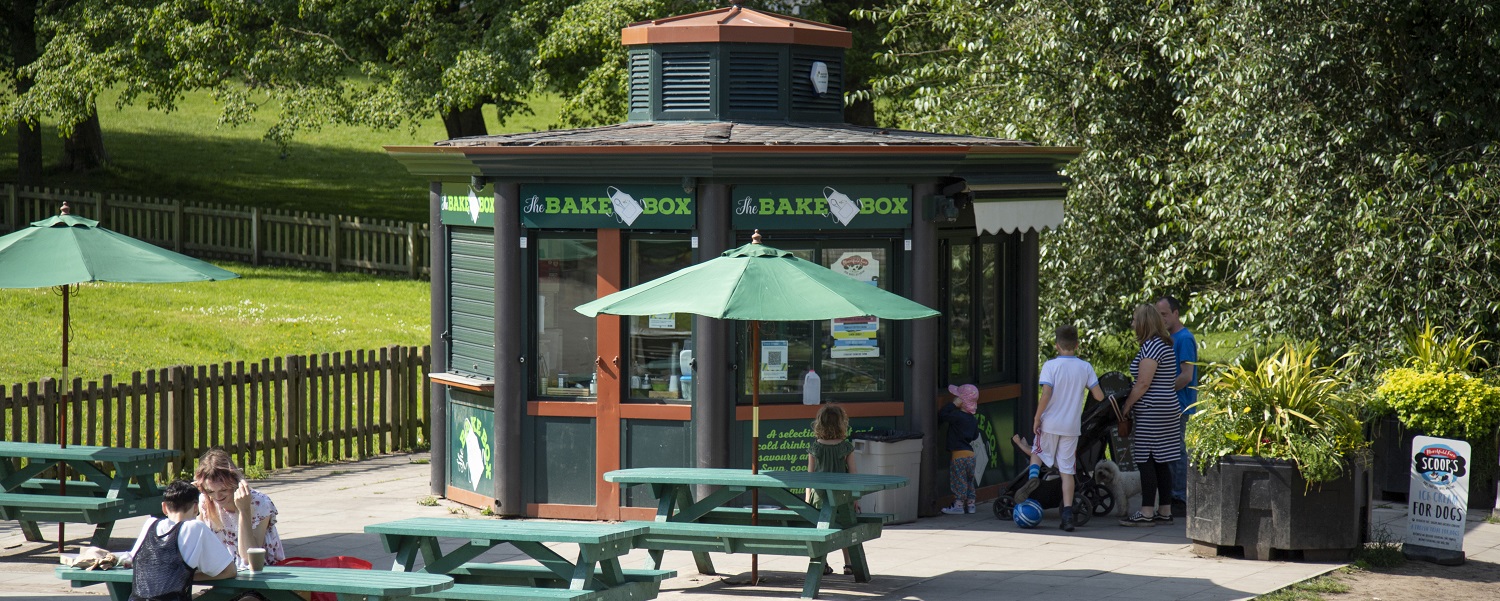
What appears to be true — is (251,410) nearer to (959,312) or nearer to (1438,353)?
(959,312)

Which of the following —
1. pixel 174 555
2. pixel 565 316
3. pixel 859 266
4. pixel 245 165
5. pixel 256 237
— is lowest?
pixel 174 555

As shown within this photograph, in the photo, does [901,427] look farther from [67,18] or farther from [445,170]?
[67,18]

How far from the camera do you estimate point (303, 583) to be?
648 cm

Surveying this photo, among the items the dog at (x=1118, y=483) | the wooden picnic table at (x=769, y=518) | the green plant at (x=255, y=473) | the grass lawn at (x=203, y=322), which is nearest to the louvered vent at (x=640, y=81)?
the wooden picnic table at (x=769, y=518)

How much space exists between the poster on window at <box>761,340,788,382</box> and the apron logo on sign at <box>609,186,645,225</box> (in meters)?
1.24

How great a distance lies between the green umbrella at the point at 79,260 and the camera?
8633 mm

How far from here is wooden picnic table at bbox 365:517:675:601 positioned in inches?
275

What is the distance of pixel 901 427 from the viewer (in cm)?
1050

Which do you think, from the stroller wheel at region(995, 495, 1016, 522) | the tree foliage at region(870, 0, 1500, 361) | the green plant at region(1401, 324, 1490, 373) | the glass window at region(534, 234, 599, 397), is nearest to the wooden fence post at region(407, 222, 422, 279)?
the tree foliage at region(870, 0, 1500, 361)

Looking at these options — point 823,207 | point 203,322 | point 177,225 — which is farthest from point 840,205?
point 177,225

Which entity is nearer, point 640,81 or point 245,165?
point 640,81

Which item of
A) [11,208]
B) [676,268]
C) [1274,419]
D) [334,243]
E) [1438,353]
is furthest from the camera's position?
[11,208]

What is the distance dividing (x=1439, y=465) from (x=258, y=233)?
1954 centimetres

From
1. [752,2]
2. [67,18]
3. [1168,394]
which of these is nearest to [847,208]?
[1168,394]
